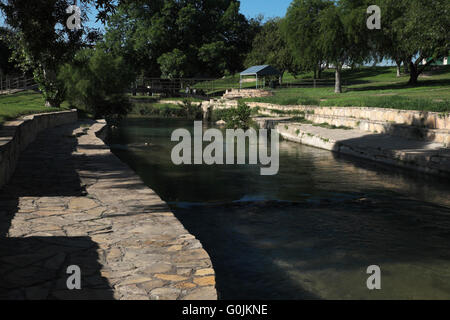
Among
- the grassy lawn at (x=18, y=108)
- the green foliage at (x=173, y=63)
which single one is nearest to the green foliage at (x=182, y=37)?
the green foliage at (x=173, y=63)

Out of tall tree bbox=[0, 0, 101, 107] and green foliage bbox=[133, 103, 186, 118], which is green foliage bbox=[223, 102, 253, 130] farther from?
green foliage bbox=[133, 103, 186, 118]

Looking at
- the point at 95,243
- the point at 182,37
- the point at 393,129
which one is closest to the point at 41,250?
the point at 95,243

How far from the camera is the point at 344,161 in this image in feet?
51.4

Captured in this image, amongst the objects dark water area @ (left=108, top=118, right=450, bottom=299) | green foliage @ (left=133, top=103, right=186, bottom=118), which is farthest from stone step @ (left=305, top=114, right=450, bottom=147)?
green foliage @ (left=133, top=103, right=186, bottom=118)

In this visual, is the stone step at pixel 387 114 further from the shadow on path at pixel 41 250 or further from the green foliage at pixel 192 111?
the green foliage at pixel 192 111

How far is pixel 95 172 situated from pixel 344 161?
28.8ft

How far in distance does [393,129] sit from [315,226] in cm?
1107

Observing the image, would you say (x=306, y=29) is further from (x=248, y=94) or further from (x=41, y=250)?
(x=41, y=250)

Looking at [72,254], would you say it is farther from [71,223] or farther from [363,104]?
[363,104]

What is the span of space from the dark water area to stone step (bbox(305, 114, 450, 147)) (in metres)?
2.33

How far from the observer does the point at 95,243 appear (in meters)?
5.32

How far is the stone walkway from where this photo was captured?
419 cm
